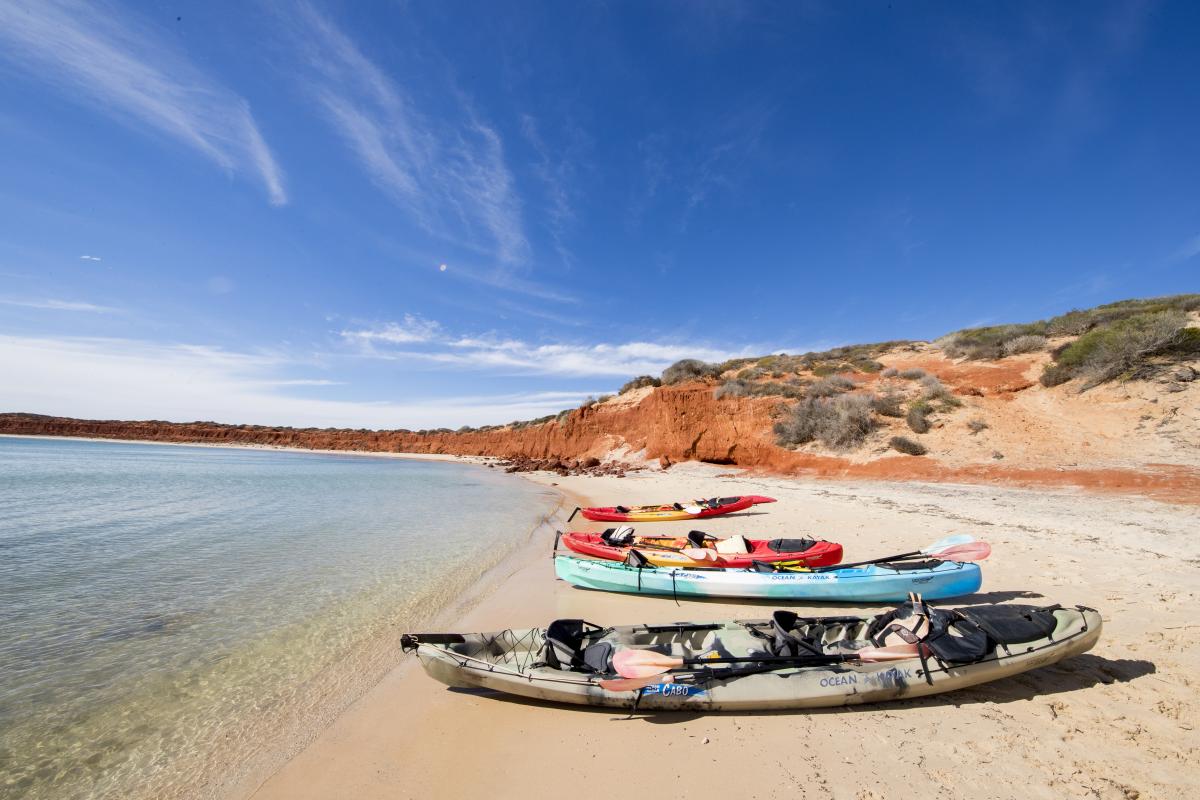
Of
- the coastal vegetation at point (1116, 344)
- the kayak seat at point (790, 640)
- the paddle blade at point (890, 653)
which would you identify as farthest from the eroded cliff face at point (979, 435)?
the kayak seat at point (790, 640)

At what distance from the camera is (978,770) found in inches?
119

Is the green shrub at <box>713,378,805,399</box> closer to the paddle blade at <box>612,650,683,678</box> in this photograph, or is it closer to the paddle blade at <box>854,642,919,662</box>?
the paddle blade at <box>854,642,919,662</box>

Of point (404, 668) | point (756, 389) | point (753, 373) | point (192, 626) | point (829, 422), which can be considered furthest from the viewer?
point (753, 373)

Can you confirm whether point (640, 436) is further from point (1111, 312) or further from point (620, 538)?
point (1111, 312)

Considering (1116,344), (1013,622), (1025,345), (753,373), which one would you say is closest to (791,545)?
(1013,622)

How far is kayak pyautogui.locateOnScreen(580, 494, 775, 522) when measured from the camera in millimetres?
12648

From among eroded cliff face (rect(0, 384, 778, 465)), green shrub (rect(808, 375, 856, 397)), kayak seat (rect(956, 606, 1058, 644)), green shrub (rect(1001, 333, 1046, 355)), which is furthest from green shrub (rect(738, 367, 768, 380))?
kayak seat (rect(956, 606, 1058, 644))

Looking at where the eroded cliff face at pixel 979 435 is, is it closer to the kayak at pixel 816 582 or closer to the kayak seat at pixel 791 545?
the kayak at pixel 816 582

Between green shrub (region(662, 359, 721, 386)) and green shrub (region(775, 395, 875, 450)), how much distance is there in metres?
12.1

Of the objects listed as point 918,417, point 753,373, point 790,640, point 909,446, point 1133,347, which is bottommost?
point 790,640

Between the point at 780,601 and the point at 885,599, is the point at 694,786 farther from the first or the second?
the point at 885,599

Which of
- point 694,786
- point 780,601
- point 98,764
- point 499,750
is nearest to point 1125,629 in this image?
point 780,601

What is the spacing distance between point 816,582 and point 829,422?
1586cm

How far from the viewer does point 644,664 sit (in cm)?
381
